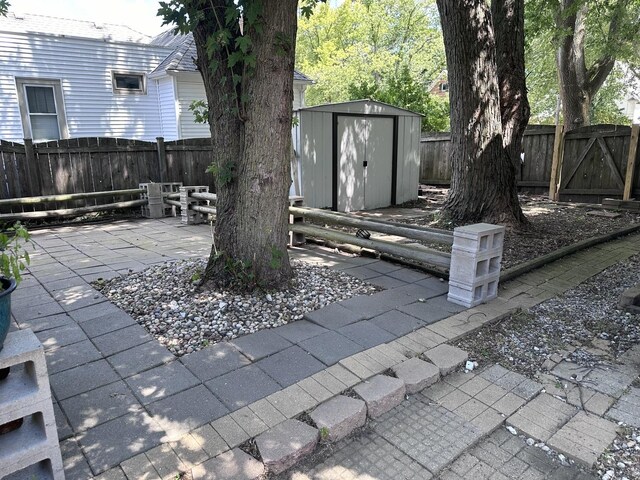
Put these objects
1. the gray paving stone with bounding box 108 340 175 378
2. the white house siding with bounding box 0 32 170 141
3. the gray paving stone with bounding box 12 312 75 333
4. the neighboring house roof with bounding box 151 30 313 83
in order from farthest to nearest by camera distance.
A: the neighboring house roof with bounding box 151 30 313 83 → the white house siding with bounding box 0 32 170 141 → the gray paving stone with bounding box 12 312 75 333 → the gray paving stone with bounding box 108 340 175 378

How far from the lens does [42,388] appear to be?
179 cm

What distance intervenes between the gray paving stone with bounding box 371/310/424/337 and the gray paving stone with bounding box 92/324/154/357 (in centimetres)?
181

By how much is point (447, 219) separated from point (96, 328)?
5265mm

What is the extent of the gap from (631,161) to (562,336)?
788 cm

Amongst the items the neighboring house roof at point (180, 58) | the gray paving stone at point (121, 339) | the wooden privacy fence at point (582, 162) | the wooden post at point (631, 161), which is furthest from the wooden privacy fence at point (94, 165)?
the wooden post at point (631, 161)

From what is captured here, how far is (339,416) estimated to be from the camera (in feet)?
7.58

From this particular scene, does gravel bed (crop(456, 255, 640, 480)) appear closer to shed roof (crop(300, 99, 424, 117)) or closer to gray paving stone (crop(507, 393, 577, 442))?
gray paving stone (crop(507, 393, 577, 442))

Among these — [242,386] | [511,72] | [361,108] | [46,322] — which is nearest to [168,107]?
[361,108]

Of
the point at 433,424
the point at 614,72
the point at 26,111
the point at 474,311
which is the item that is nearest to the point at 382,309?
the point at 474,311

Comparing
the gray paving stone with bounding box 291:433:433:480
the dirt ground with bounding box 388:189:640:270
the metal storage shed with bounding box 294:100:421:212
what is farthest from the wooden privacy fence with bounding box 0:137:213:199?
the gray paving stone with bounding box 291:433:433:480

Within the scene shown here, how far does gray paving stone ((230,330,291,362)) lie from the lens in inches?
118

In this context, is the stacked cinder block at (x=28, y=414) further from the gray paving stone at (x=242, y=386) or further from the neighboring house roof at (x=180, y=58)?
the neighboring house roof at (x=180, y=58)

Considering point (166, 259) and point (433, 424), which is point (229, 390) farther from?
point (166, 259)

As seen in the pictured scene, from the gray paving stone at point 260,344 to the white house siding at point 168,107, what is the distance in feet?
33.4
